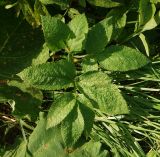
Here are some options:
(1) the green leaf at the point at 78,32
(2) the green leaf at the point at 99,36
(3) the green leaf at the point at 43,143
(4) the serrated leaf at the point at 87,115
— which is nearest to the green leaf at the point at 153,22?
(2) the green leaf at the point at 99,36

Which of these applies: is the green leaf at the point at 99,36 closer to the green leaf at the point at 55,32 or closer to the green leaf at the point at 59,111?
the green leaf at the point at 55,32

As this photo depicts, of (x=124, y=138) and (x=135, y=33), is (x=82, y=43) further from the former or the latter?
(x=124, y=138)

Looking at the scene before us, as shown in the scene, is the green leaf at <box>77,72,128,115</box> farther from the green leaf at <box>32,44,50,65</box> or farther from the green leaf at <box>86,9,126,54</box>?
the green leaf at <box>32,44,50,65</box>

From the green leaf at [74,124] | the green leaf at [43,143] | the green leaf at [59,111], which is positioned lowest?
the green leaf at [43,143]

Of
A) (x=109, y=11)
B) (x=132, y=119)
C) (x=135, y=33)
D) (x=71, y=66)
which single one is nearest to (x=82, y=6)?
(x=109, y=11)

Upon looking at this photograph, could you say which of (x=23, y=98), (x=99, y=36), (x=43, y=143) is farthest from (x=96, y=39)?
(x=43, y=143)

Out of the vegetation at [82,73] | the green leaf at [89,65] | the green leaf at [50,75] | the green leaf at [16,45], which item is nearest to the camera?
the green leaf at [50,75]
